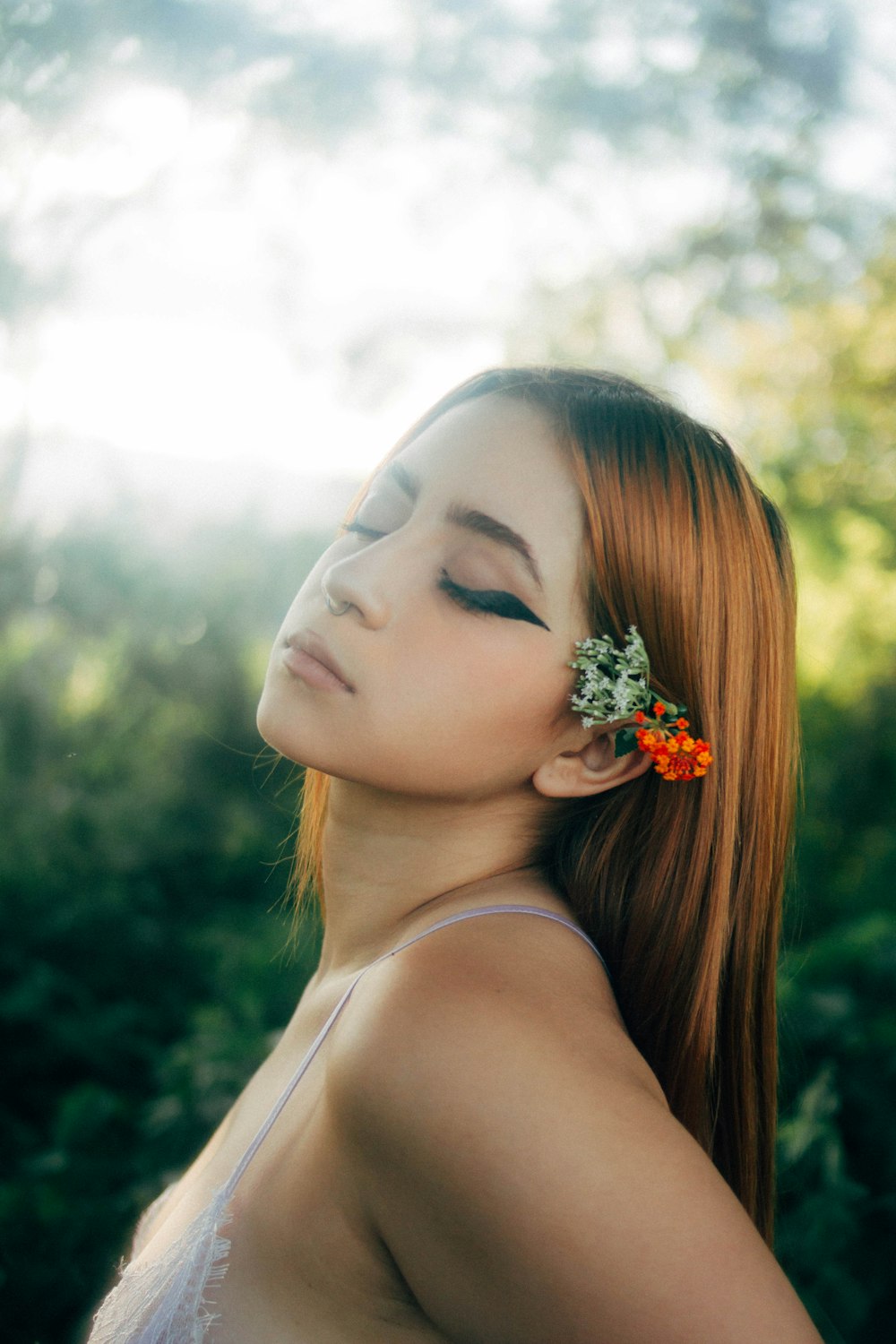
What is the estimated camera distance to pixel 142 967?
4.84 m

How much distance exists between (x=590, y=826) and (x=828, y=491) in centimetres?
950

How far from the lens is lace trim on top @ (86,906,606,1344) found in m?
1.34

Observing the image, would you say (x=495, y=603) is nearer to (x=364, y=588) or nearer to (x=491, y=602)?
(x=491, y=602)

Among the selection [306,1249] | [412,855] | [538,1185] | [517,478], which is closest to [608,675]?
[517,478]

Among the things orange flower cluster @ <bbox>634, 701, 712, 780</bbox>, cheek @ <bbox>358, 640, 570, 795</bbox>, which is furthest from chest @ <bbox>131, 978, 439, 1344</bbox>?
orange flower cluster @ <bbox>634, 701, 712, 780</bbox>

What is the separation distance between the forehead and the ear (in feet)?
0.80

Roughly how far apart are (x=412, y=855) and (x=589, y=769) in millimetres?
303

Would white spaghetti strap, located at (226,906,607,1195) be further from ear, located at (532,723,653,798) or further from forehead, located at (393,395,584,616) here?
forehead, located at (393,395,584,616)

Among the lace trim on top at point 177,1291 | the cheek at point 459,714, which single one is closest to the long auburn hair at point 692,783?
the cheek at point 459,714

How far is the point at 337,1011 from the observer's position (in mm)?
1465

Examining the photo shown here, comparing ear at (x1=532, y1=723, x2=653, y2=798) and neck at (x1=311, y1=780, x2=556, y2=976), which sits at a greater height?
ear at (x1=532, y1=723, x2=653, y2=798)

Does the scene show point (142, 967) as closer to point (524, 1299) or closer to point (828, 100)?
point (524, 1299)

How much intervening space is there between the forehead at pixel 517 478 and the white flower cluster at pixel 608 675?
0.09m

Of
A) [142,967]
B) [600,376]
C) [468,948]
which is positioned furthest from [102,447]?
[468,948]
